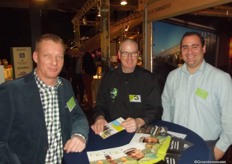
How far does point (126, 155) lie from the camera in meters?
1.21

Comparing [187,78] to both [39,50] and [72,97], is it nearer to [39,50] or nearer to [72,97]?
[72,97]

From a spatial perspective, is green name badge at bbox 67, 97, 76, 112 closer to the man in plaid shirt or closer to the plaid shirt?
the man in plaid shirt

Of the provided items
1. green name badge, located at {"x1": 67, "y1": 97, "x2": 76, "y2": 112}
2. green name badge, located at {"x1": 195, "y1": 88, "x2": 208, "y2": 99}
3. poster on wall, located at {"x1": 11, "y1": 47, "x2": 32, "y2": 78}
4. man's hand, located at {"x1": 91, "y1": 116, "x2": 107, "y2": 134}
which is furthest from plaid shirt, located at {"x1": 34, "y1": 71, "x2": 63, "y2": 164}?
poster on wall, located at {"x1": 11, "y1": 47, "x2": 32, "y2": 78}

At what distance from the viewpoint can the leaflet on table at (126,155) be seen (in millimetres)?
1147

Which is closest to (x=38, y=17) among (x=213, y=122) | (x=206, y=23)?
(x=206, y=23)

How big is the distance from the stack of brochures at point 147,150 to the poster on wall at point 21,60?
2.92 meters

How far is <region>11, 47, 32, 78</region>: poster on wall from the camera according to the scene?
3.77 meters

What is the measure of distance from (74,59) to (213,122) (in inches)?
215

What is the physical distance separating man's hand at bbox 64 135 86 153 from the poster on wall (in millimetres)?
2949

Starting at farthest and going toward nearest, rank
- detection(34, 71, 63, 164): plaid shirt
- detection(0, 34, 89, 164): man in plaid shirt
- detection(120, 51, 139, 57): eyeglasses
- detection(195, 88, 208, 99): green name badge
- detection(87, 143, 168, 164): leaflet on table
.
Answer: detection(120, 51, 139, 57): eyeglasses < detection(195, 88, 208, 99): green name badge < detection(34, 71, 63, 164): plaid shirt < detection(0, 34, 89, 164): man in plaid shirt < detection(87, 143, 168, 164): leaflet on table

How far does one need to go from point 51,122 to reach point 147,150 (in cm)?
68

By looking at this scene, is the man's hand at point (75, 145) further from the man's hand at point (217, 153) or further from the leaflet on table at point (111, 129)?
the man's hand at point (217, 153)

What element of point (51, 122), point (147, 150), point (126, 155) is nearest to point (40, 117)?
point (51, 122)

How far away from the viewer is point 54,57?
4.73 feet
